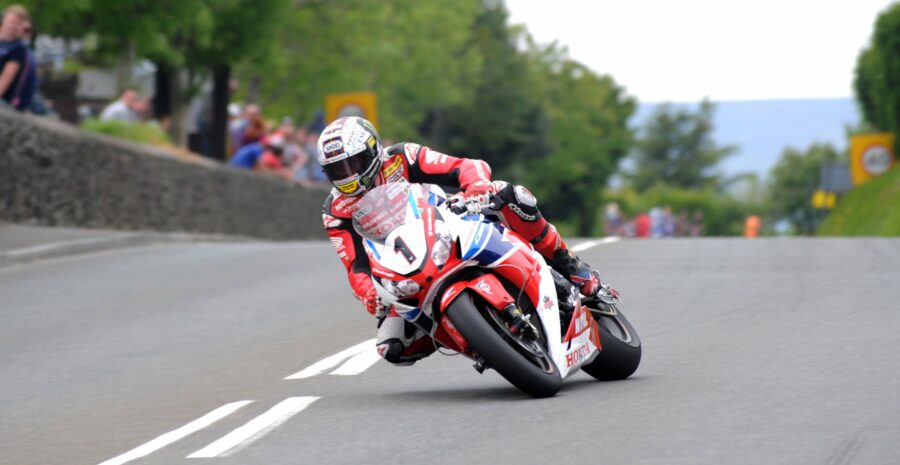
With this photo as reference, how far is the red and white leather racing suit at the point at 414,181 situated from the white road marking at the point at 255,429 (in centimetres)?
55

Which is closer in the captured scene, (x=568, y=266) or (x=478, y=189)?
(x=478, y=189)

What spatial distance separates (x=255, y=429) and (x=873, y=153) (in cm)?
4187

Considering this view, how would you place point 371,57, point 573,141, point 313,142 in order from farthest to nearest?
point 573,141 → point 371,57 → point 313,142

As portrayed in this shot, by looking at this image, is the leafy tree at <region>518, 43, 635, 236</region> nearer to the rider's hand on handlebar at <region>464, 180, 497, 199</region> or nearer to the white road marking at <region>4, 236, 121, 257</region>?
the white road marking at <region>4, 236, 121, 257</region>

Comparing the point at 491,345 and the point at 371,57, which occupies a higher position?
the point at 371,57

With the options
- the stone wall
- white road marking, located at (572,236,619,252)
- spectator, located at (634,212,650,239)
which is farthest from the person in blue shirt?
spectator, located at (634,212,650,239)

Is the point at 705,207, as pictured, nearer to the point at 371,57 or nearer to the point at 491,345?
the point at 371,57

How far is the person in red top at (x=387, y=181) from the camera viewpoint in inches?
346

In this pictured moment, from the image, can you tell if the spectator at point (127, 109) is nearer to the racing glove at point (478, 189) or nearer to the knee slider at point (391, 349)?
the knee slider at point (391, 349)

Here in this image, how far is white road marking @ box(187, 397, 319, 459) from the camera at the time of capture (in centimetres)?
788

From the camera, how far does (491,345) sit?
27.5 feet

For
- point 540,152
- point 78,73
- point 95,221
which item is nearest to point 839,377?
point 95,221

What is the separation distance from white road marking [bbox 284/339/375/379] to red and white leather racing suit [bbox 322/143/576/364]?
1.50 metres

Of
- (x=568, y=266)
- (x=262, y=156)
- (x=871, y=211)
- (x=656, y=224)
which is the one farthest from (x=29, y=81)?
(x=656, y=224)
